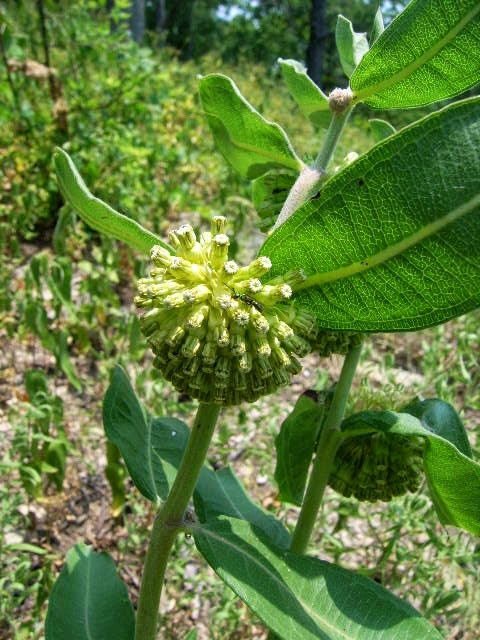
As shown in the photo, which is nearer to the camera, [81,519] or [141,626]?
[141,626]

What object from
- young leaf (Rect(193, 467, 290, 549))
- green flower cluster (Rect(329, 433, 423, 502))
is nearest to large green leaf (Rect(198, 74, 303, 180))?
green flower cluster (Rect(329, 433, 423, 502))

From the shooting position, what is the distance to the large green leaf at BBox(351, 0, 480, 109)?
0.91 m

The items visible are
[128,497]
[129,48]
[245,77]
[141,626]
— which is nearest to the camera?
[141,626]

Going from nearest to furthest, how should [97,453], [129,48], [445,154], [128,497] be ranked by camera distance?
[445,154] → [128,497] → [97,453] → [129,48]

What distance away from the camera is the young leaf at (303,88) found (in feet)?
4.30

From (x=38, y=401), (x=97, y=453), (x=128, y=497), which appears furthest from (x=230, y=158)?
(x=97, y=453)

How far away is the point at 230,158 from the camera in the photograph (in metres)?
1.42

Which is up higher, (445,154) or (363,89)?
(363,89)

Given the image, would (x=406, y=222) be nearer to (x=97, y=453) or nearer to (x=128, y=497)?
(x=128, y=497)

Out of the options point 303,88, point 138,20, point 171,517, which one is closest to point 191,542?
point 171,517

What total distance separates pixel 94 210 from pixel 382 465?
915mm

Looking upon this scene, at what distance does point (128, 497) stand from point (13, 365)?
114cm

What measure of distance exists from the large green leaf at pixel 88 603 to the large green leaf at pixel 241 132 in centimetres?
115

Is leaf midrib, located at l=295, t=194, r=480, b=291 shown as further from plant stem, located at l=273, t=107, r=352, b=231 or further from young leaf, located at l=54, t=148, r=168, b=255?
young leaf, located at l=54, t=148, r=168, b=255
